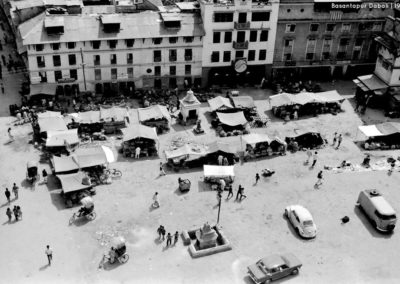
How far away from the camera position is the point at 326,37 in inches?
3418

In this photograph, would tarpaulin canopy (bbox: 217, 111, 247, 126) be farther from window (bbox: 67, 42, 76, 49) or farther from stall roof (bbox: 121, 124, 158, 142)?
window (bbox: 67, 42, 76, 49)

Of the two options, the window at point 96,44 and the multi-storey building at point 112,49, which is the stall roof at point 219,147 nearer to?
the multi-storey building at point 112,49

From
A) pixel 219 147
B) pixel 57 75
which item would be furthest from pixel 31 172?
pixel 219 147

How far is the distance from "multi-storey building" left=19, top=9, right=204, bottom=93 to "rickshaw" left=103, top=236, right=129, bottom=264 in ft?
122

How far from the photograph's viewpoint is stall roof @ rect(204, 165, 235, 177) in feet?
202

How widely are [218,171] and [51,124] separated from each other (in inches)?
940

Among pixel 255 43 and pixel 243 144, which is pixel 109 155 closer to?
pixel 243 144

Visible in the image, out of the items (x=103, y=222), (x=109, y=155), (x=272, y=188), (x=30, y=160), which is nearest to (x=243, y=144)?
(x=272, y=188)

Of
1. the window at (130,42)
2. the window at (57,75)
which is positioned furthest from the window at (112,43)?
the window at (57,75)

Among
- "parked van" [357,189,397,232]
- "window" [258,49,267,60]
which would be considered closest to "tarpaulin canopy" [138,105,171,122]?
"window" [258,49,267,60]

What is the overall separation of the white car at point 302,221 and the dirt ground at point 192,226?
2.65ft

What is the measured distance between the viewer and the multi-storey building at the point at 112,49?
77312 millimetres

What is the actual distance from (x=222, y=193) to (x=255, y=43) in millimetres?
33156

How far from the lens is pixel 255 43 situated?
277ft
